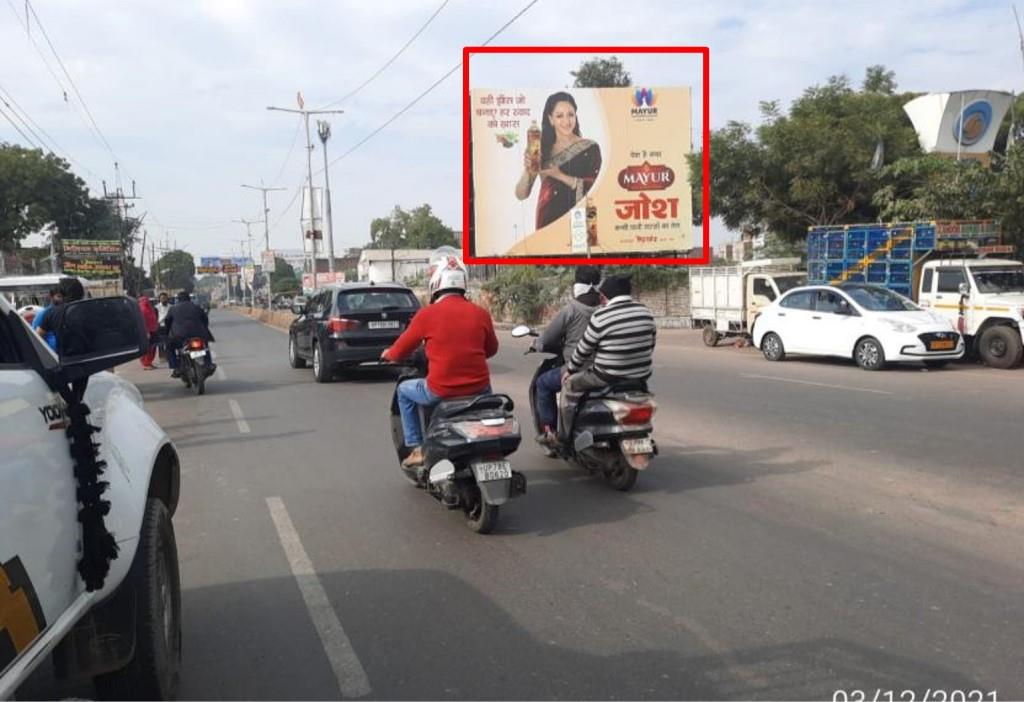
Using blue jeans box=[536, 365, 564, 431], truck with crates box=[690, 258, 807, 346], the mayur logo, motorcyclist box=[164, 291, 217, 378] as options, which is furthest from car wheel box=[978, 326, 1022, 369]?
the mayur logo

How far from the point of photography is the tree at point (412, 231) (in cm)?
11175

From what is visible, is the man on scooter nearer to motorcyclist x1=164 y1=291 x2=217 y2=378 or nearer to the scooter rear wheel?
the scooter rear wheel

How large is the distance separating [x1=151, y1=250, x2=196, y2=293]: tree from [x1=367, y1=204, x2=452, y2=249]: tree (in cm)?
2482

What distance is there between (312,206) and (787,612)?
40.4m

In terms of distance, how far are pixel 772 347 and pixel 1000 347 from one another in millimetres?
4086

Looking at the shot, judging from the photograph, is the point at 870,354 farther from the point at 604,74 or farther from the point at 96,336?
the point at 604,74

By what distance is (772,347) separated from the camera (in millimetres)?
18125

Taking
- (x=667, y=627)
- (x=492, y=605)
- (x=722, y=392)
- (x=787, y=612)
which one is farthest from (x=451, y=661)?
(x=722, y=392)

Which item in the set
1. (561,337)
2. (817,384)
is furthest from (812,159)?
(561,337)

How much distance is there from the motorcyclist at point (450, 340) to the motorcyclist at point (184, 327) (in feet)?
29.0

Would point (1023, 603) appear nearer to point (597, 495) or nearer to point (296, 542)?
point (597, 495)

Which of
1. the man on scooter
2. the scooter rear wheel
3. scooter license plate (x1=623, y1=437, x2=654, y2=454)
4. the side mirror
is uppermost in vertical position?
the side mirror

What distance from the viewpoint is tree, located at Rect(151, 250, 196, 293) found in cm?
11994

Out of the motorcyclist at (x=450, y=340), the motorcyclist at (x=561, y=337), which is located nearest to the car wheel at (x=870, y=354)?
the motorcyclist at (x=561, y=337)
